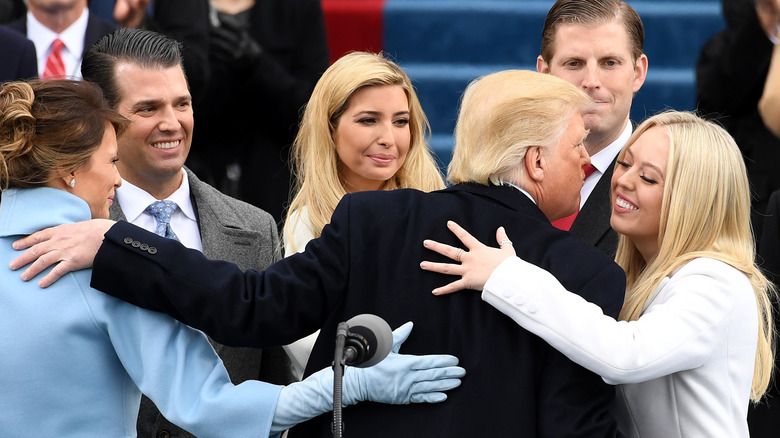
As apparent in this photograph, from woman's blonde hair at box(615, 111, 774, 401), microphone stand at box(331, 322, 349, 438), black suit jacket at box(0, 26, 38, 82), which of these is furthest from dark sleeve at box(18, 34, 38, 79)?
microphone stand at box(331, 322, 349, 438)

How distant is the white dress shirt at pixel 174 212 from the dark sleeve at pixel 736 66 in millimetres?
2966

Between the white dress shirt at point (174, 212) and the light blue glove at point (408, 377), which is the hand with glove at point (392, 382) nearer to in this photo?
the light blue glove at point (408, 377)

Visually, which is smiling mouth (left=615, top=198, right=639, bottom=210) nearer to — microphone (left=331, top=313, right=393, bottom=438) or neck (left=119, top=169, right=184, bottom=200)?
microphone (left=331, top=313, right=393, bottom=438)

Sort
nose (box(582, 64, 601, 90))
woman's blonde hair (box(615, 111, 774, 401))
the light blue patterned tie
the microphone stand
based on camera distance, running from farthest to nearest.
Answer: nose (box(582, 64, 601, 90)), the light blue patterned tie, woman's blonde hair (box(615, 111, 774, 401)), the microphone stand

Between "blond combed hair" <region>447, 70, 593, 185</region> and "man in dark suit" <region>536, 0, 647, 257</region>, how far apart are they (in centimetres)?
116

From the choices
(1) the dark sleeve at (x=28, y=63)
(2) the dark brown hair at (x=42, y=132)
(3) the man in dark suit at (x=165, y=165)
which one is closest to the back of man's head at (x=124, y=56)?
(3) the man in dark suit at (x=165, y=165)

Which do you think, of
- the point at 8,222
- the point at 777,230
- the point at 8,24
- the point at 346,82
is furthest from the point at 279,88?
the point at 8,222

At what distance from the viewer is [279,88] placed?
555 cm

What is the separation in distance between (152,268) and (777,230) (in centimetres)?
235

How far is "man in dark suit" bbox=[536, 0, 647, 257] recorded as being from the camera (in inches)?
150

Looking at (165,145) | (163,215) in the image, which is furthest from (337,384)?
(165,145)

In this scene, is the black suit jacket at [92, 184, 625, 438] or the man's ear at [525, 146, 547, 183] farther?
the man's ear at [525, 146, 547, 183]

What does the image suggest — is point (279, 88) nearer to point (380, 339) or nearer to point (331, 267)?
point (331, 267)

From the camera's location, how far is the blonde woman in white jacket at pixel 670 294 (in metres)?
2.38
